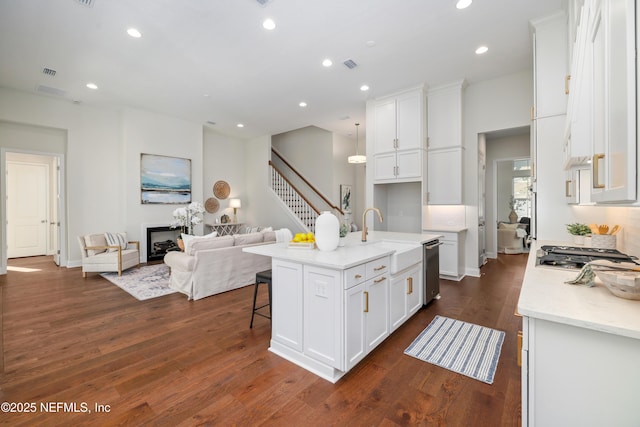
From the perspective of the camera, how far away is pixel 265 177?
8508 millimetres

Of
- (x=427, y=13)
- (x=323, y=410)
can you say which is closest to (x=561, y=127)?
(x=427, y=13)

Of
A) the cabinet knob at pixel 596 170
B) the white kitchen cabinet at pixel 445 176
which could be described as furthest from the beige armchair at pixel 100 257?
the cabinet knob at pixel 596 170

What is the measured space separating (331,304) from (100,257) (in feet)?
17.0

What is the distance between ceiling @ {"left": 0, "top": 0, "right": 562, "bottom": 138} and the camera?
122 inches

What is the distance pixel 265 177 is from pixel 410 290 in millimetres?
6374

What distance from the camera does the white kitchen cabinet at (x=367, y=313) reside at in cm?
211

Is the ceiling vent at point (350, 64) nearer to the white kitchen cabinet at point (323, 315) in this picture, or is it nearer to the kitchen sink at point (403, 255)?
the kitchen sink at point (403, 255)

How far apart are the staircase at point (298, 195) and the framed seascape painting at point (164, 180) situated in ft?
7.87

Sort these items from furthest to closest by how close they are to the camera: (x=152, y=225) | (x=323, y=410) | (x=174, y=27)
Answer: (x=152, y=225) → (x=174, y=27) → (x=323, y=410)

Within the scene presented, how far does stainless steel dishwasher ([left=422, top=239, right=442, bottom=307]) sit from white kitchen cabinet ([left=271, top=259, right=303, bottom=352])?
1.81 meters

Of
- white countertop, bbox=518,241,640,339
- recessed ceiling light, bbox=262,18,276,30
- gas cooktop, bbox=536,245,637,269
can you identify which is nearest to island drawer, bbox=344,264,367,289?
white countertop, bbox=518,241,640,339

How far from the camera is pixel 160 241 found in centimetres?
688

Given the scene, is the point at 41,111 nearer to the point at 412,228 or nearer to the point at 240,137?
the point at 240,137

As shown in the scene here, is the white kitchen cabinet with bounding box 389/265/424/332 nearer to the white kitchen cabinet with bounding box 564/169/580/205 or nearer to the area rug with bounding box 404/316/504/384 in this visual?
the area rug with bounding box 404/316/504/384
